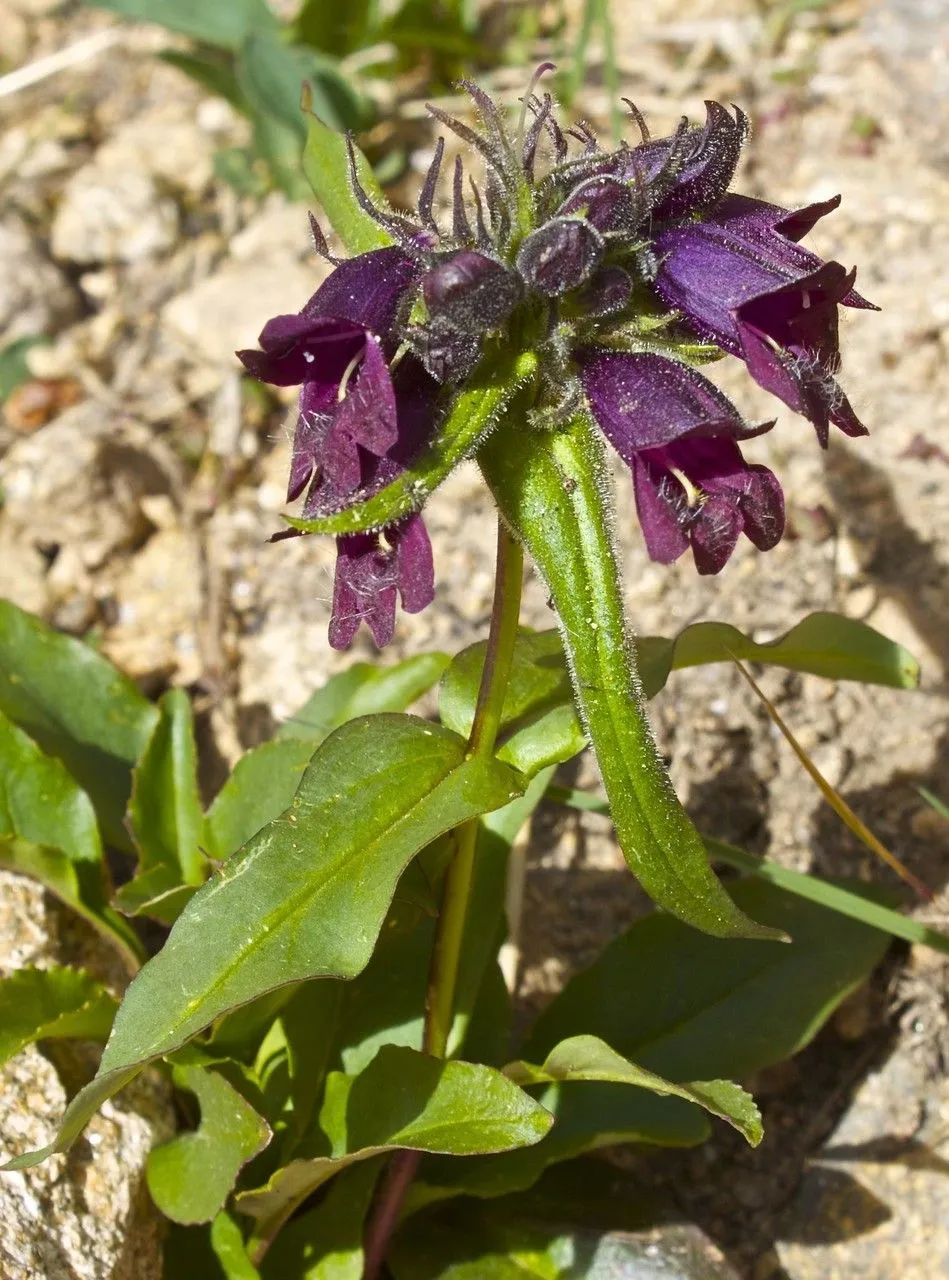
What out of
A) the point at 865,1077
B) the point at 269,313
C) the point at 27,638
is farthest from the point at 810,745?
the point at 269,313

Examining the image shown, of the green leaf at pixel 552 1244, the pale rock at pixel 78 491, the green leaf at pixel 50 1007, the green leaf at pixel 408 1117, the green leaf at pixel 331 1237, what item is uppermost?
the pale rock at pixel 78 491

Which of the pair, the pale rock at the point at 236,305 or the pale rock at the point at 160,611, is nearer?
the pale rock at the point at 160,611

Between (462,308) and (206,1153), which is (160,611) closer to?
(206,1153)

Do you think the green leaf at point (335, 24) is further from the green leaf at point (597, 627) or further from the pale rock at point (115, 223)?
the green leaf at point (597, 627)

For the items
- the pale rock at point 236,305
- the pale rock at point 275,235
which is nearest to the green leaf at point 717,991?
the pale rock at point 236,305

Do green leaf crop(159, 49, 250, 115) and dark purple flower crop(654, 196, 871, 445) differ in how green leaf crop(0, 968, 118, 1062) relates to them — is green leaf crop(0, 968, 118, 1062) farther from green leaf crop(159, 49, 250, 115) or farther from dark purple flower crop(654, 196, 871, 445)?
green leaf crop(159, 49, 250, 115)

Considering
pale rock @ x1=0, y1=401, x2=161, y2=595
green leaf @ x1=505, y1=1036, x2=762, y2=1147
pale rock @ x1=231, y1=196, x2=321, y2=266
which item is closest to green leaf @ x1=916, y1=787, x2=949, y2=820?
green leaf @ x1=505, y1=1036, x2=762, y2=1147
